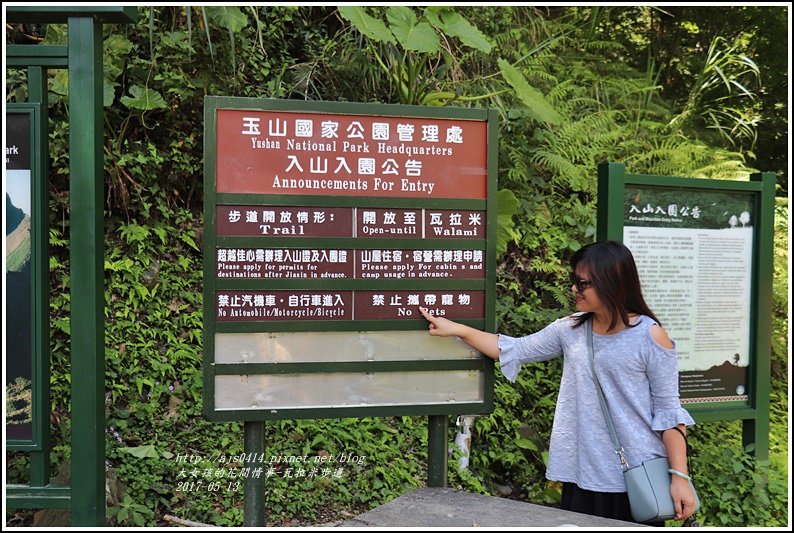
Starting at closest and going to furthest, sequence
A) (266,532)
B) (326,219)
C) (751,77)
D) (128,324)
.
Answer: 1. (266,532)
2. (326,219)
3. (128,324)
4. (751,77)

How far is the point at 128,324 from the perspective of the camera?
5348 millimetres

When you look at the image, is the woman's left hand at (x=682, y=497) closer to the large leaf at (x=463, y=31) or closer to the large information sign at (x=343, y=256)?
the large information sign at (x=343, y=256)

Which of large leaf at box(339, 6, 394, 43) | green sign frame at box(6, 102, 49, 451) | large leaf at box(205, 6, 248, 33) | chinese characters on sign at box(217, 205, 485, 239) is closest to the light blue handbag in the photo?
chinese characters on sign at box(217, 205, 485, 239)

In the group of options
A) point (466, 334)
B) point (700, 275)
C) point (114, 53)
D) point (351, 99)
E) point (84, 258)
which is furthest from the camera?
point (351, 99)

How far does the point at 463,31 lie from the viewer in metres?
5.40

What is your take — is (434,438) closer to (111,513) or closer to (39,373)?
(39,373)

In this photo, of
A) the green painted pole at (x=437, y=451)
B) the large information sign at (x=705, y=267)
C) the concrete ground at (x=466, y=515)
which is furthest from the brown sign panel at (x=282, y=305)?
the large information sign at (x=705, y=267)

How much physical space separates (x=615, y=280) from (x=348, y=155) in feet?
4.07

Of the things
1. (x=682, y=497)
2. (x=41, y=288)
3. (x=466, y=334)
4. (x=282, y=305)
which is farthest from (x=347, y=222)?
(x=682, y=497)

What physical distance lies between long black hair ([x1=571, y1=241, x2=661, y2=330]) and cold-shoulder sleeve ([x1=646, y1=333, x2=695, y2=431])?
0.48 ft

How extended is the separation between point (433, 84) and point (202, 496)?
4.19 m

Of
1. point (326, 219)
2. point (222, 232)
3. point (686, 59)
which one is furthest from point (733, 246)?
point (686, 59)

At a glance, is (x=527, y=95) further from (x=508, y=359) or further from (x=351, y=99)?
(x=508, y=359)

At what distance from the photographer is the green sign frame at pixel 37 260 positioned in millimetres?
2984
